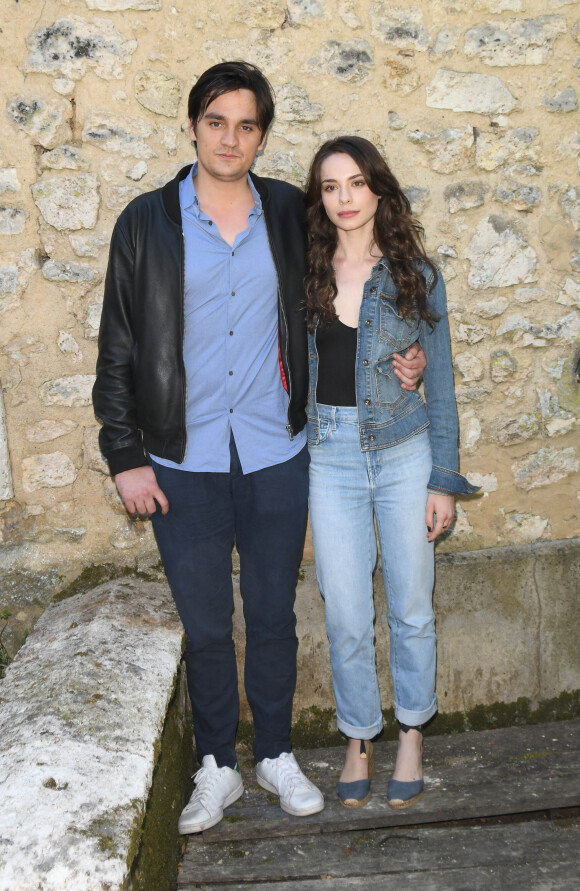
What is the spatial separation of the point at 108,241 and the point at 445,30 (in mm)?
1485

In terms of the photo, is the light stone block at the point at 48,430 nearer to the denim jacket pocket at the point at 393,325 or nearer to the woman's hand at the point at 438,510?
the denim jacket pocket at the point at 393,325

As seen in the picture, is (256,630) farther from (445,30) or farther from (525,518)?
(445,30)

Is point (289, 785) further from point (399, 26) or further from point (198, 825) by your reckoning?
point (399, 26)

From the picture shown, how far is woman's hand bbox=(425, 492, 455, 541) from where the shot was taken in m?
2.71

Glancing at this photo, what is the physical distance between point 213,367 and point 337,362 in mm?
409

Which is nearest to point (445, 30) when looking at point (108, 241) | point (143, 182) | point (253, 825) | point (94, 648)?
point (143, 182)

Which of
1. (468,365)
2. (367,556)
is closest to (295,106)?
(468,365)

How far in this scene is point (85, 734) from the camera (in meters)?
2.29

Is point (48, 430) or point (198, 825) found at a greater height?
point (48, 430)

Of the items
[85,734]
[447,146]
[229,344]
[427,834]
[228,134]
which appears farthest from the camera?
[447,146]

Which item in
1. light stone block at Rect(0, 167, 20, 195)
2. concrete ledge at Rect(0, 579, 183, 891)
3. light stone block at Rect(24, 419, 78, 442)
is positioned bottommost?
concrete ledge at Rect(0, 579, 183, 891)

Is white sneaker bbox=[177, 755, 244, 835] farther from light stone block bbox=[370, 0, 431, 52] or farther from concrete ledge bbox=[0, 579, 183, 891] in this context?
light stone block bbox=[370, 0, 431, 52]

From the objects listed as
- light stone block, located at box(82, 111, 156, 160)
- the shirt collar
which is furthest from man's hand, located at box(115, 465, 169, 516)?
light stone block, located at box(82, 111, 156, 160)

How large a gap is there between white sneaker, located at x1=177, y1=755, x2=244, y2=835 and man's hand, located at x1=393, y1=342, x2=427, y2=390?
1505 mm
